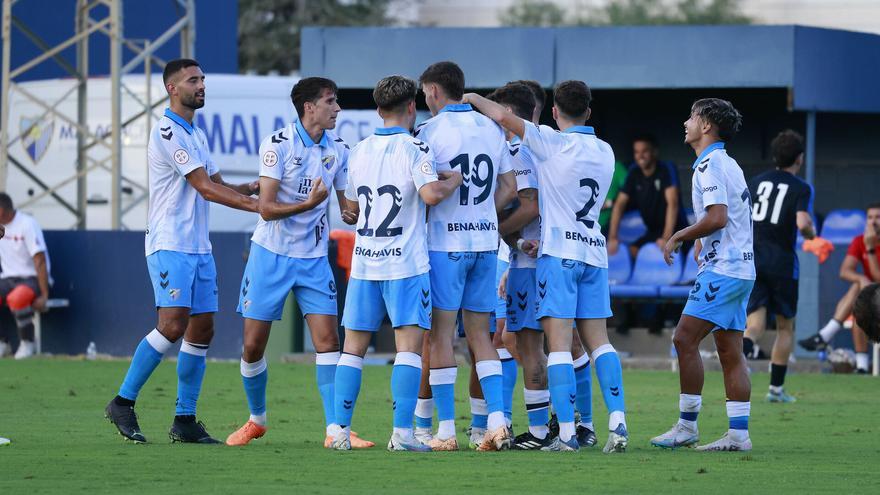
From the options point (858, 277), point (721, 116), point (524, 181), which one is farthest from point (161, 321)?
Result: point (858, 277)

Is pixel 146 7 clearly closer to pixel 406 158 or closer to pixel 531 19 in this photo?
pixel 406 158

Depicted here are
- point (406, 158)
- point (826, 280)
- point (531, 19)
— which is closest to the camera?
point (406, 158)

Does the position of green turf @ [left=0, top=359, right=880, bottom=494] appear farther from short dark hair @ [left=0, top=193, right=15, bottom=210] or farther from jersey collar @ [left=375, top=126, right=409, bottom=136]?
short dark hair @ [left=0, top=193, right=15, bottom=210]

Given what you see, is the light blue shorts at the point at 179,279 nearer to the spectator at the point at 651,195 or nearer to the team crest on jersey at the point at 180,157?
the team crest on jersey at the point at 180,157

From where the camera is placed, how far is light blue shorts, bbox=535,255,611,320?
31.3 feet

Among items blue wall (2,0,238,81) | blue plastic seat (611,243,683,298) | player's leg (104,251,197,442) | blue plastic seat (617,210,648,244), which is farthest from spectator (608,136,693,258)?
blue wall (2,0,238,81)

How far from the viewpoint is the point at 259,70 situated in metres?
52.1

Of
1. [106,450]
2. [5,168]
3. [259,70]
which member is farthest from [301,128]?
[259,70]

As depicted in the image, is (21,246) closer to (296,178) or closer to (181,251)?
(181,251)

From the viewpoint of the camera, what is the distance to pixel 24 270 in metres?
19.3

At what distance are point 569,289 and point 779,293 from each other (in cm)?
475

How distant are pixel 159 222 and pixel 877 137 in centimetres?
1570

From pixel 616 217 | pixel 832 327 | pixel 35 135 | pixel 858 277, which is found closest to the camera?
pixel 832 327

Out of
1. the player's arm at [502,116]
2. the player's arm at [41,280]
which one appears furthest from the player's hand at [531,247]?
the player's arm at [41,280]
